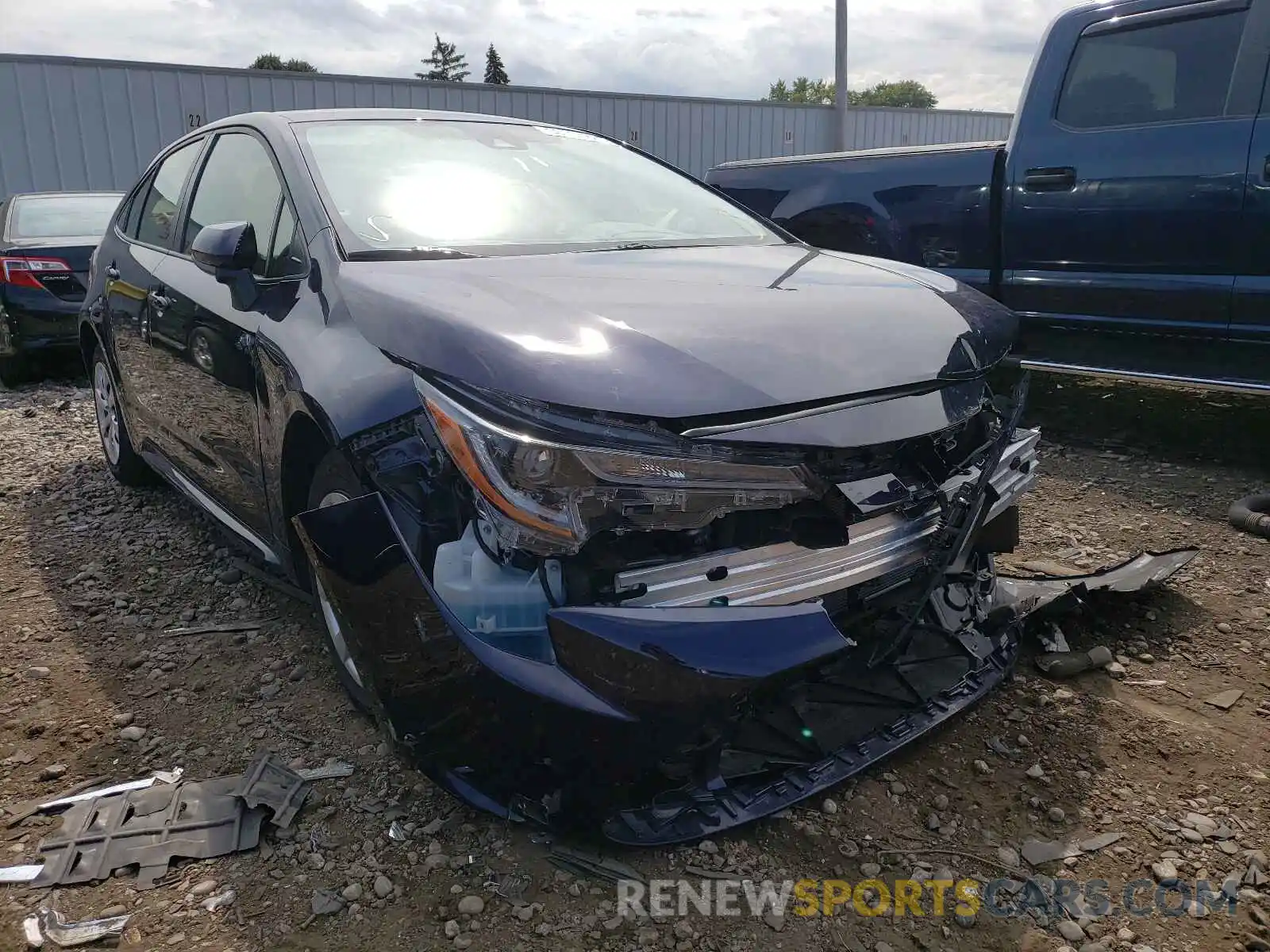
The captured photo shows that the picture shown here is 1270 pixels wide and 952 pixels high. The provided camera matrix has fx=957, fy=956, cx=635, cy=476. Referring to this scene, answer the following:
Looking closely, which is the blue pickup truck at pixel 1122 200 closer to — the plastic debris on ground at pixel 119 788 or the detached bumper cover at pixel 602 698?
the detached bumper cover at pixel 602 698

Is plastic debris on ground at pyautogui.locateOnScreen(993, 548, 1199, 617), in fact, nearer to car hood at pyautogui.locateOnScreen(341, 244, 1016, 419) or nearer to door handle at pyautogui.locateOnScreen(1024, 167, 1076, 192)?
car hood at pyautogui.locateOnScreen(341, 244, 1016, 419)

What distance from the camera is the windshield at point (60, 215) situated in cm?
697

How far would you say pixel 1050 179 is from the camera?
4621 mm

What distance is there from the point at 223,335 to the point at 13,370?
5.41 metres

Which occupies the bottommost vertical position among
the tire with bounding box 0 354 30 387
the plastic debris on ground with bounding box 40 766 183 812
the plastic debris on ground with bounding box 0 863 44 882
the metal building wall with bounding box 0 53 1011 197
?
the plastic debris on ground with bounding box 0 863 44 882

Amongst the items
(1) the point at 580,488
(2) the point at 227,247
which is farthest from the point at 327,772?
(2) the point at 227,247

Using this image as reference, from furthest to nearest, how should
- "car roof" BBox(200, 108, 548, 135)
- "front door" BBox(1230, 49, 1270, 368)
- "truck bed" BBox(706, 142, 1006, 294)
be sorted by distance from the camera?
"truck bed" BBox(706, 142, 1006, 294) → "front door" BBox(1230, 49, 1270, 368) → "car roof" BBox(200, 108, 548, 135)

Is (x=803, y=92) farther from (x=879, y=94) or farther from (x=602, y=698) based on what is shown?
(x=602, y=698)

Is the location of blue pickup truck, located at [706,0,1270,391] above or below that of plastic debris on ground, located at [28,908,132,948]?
above

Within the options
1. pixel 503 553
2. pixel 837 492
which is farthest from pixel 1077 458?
pixel 503 553

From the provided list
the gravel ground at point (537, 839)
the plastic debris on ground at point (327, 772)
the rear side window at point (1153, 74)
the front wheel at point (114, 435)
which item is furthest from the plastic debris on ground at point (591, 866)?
the rear side window at point (1153, 74)

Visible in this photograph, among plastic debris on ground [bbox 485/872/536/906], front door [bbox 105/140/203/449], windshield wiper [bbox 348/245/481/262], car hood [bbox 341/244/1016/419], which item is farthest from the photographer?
front door [bbox 105/140/203/449]

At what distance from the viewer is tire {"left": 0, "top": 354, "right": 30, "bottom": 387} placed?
6949 millimetres

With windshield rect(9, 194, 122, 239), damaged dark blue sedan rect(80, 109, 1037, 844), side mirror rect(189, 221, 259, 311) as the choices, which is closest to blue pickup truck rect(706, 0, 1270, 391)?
damaged dark blue sedan rect(80, 109, 1037, 844)
